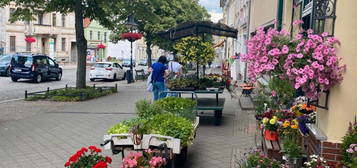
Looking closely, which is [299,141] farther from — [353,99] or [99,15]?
[99,15]

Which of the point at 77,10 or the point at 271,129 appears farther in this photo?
the point at 77,10

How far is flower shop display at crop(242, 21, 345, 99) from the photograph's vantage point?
164 inches

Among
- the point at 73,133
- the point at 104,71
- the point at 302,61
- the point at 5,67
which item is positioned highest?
the point at 302,61

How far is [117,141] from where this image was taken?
5.55 metres

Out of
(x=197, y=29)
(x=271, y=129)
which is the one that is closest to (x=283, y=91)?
(x=271, y=129)

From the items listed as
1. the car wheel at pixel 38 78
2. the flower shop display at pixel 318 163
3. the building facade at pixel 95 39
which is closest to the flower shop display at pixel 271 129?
the flower shop display at pixel 318 163

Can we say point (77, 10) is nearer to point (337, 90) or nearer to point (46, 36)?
point (337, 90)

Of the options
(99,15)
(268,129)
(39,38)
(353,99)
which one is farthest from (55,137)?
(39,38)

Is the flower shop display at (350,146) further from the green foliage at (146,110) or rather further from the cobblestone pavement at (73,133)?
the green foliage at (146,110)

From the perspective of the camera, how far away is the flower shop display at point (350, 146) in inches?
150

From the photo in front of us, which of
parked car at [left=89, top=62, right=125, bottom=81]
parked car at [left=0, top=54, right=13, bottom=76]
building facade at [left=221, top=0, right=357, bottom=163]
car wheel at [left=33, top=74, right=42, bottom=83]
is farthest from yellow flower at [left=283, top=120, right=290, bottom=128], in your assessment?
parked car at [left=0, top=54, right=13, bottom=76]

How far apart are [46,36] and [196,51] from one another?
171 ft

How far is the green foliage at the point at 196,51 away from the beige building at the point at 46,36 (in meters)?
42.6

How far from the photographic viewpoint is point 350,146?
3863 millimetres
